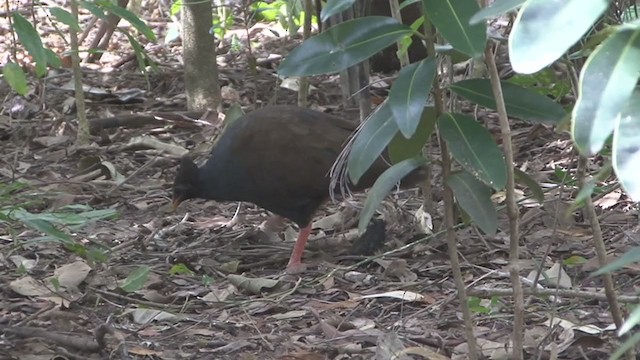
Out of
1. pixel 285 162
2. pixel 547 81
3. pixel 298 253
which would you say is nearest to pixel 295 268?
pixel 298 253

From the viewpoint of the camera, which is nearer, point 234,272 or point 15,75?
point 15,75

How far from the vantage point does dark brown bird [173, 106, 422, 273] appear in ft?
18.0

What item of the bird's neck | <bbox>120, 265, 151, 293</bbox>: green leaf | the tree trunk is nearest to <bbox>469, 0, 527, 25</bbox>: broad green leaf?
<bbox>120, 265, 151, 293</bbox>: green leaf

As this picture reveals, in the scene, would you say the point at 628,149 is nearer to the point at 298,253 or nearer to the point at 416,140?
the point at 416,140

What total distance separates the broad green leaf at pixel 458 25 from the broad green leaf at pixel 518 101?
0.36m

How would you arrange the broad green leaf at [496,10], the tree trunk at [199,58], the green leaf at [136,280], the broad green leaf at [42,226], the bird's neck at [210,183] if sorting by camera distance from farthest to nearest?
the tree trunk at [199,58] → the bird's neck at [210,183] → the green leaf at [136,280] → the broad green leaf at [42,226] → the broad green leaf at [496,10]

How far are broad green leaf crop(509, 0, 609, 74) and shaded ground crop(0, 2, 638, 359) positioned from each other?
1.65m

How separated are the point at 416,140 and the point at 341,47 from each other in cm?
52

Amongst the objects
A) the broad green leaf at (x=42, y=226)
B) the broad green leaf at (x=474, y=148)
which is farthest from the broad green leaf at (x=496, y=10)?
the broad green leaf at (x=42, y=226)

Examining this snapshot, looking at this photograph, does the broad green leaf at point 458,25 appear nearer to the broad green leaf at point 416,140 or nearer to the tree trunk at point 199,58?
the broad green leaf at point 416,140

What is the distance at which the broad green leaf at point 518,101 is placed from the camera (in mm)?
2658

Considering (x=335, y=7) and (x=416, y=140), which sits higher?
(x=335, y=7)

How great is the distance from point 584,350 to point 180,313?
1.75 m

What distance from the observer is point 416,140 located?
120 inches
